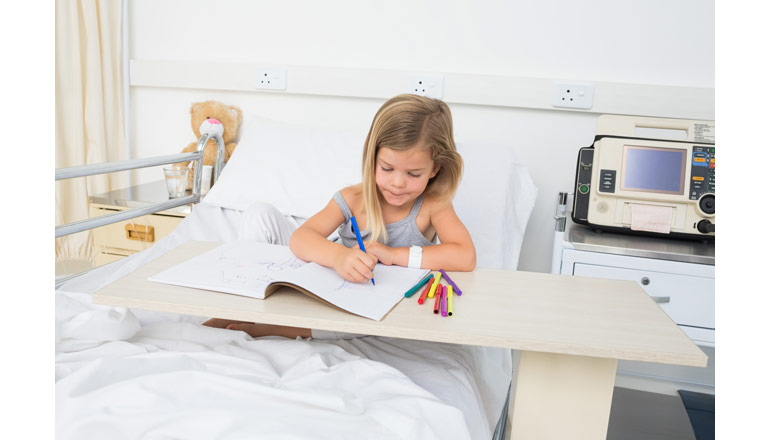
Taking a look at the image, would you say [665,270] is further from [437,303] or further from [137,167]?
[137,167]

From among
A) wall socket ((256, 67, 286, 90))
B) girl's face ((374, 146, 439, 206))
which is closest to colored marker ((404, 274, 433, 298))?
girl's face ((374, 146, 439, 206))

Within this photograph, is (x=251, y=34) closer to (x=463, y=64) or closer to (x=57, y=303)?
(x=463, y=64)

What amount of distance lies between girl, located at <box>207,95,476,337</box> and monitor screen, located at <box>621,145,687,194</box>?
1.96 feet

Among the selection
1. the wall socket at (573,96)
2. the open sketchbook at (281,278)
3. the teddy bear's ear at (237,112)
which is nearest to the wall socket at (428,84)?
the wall socket at (573,96)

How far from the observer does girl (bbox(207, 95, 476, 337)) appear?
1.18m

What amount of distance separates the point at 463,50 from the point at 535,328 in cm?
150

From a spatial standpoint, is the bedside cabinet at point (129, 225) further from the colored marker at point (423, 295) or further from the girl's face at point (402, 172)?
the colored marker at point (423, 295)

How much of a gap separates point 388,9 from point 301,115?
52cm

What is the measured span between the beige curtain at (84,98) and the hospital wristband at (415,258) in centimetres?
165

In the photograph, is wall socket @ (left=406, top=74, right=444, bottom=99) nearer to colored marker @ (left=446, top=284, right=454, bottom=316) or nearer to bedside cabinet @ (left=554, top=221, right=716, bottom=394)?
bedside cabinet @ (left=554, top=221, right=716, bottom=394)

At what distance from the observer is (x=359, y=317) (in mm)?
841

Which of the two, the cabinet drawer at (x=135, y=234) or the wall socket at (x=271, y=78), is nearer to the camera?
the cabinet drawer at (x=135, y=234)

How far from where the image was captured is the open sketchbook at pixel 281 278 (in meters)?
0.90
